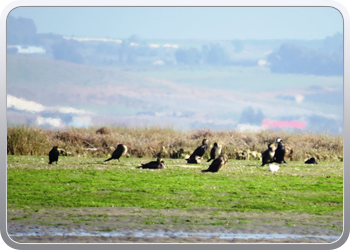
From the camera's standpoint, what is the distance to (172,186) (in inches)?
389

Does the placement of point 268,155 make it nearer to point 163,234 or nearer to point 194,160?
point 194,160

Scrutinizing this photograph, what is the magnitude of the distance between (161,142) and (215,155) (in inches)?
47.2

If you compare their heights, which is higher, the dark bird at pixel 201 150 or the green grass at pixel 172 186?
the dark bird at pixel 201 150

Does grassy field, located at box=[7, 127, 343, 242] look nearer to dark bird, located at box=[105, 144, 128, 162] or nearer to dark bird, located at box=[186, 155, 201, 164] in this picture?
dark bird, located at box=[186, 155, 201, 164]

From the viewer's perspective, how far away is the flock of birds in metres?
11.7

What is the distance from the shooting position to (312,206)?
27.4 ft

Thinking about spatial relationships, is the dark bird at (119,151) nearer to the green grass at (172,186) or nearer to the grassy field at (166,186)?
the green grass at (172,186)

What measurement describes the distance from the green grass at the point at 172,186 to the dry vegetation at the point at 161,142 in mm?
282

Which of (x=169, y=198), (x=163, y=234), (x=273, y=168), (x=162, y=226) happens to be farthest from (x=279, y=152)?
(x=163, y=234)

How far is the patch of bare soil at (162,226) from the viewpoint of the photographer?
670 centimetres

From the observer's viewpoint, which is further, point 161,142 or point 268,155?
point 161,142

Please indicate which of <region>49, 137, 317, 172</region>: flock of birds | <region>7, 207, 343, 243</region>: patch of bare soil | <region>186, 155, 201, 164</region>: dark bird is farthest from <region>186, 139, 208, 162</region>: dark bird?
<region>7, 207, 343, 243</region>: patch of bare soil

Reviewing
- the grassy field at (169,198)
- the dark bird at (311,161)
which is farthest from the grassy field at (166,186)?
the dark bird at (311,161)

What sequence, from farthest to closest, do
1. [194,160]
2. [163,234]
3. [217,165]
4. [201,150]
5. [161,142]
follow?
[161,142] < [201,150] < [194,160] < [217,165] < [163,234]
